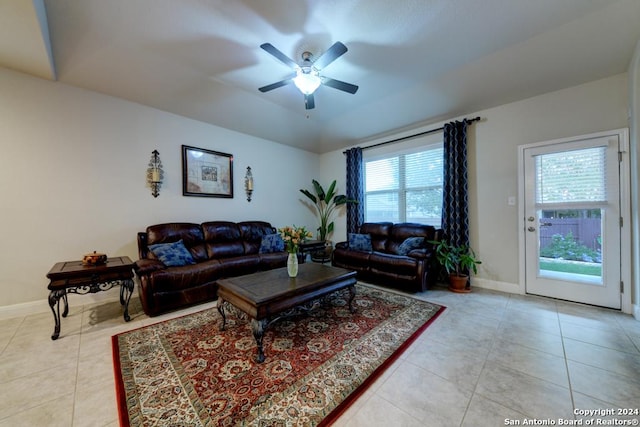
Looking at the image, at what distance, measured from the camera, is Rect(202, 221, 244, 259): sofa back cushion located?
373cm

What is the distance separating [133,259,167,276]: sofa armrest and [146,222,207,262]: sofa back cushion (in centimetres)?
40

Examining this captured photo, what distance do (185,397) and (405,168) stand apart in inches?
179

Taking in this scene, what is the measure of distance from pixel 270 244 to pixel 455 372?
313 cm

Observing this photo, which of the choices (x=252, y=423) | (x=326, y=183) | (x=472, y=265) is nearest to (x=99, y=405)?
(x=252, y=423)

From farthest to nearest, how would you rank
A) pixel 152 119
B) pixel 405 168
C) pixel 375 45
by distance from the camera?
pixel 405 168, pixel 152 119, pixel 375 45

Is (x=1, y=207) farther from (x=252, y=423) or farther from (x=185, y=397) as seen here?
(x=252, y=423)

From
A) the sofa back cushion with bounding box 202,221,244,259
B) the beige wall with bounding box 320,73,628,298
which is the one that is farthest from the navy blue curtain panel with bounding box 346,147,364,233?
the sofa back cushion with bounding box 202,221,244,259

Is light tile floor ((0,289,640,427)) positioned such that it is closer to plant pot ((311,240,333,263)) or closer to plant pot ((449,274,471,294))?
plant pot ((449,274,471,294))

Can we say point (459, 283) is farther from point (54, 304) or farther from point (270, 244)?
point (54, 304)

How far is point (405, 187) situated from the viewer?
15.1ft

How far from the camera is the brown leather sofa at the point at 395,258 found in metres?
3.30

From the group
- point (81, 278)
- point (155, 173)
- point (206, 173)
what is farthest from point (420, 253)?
point (155, 173)

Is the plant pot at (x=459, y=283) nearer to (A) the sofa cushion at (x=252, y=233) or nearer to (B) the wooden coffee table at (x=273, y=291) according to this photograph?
(B) the wooden coffee table at (x=273, y=291)

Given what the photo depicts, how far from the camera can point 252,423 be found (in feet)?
4.25
